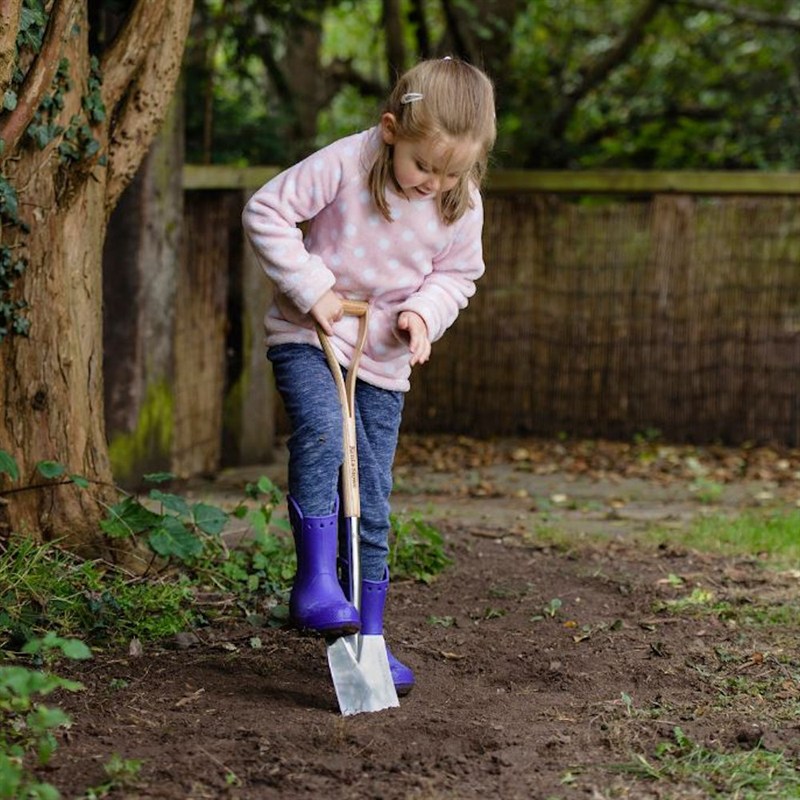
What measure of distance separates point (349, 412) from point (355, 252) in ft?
1.33

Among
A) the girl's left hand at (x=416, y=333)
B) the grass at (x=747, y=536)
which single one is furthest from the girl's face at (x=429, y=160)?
the grass at (x=747, y=536)

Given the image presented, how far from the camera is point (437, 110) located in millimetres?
3258

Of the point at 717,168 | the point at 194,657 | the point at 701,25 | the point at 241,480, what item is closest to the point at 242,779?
the point at 194,657

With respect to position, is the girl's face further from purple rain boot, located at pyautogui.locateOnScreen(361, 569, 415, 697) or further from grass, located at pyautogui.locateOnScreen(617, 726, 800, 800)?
grass, located at pyautogui.locateOnScreen(617, 726, 800, 800)

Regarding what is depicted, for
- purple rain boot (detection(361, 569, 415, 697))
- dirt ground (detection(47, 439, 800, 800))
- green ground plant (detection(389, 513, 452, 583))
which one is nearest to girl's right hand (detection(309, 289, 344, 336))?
purple rain boot (detection(361, 569, 415, 697))

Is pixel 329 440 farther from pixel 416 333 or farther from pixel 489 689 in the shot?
pixel 489 689

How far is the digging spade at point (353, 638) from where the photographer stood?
3.27m

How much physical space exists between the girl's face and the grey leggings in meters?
0.49

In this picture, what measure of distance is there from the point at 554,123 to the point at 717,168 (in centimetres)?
131

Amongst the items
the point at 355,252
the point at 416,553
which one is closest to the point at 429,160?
the point at 355,252

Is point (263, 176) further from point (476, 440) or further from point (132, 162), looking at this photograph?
point (132, 162)

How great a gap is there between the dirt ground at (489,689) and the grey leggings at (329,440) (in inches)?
16.7

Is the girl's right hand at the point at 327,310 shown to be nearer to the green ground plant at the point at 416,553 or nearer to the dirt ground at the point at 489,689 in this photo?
the dirt ground at the point at 489,689

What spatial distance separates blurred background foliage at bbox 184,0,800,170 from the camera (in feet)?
29.5
